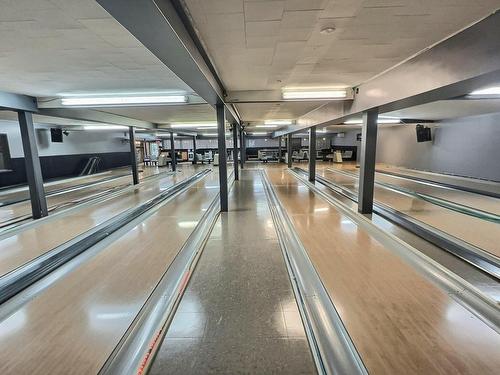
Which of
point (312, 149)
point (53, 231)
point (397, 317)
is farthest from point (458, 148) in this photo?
point (53, 231)

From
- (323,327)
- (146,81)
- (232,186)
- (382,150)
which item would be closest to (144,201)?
(232,186)

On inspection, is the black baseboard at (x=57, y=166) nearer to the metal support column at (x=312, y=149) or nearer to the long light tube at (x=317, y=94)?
the long light tube at (x=317, y=94)

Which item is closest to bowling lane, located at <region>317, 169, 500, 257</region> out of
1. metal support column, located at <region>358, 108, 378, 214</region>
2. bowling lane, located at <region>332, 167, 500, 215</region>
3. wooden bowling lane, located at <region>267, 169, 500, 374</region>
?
bowling lane, located at <region>332, 167, 500, 215</region>

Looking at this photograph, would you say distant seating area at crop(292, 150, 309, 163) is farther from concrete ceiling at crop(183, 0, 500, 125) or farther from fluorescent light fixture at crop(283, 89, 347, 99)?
concrete ceiling at crop(183, 0, 500, 125)

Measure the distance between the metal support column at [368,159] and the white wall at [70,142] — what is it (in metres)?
12.0

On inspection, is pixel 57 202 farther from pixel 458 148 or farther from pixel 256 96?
pixel 458 148

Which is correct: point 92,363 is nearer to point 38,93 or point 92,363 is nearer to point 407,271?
point 407,271

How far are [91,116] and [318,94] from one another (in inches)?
244

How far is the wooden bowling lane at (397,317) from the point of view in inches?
71.2

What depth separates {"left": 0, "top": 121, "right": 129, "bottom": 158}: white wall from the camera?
9850 mm

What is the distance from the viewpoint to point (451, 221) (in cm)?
471

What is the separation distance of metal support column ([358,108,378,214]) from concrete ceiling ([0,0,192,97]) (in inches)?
143

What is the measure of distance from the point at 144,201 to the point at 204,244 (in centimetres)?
392

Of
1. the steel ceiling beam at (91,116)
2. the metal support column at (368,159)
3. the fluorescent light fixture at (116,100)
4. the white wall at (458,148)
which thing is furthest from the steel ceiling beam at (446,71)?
the white wall at (458,148)
